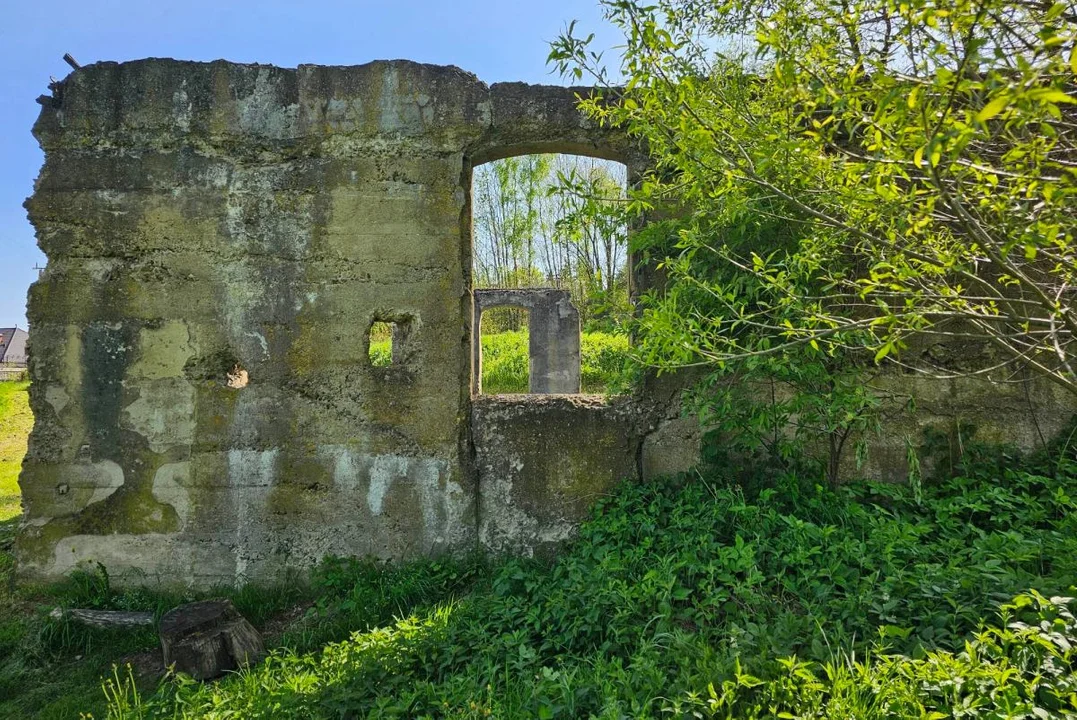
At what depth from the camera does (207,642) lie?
9.93 feet

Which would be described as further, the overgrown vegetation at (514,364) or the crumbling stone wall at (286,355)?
the overgrown vegetation at (514,364)

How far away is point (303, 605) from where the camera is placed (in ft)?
11.9

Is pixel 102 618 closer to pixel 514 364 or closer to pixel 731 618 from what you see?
pixel 731 618

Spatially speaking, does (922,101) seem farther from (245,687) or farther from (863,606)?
(245,687)

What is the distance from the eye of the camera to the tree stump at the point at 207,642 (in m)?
3.00

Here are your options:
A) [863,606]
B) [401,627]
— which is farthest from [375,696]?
[863,606]

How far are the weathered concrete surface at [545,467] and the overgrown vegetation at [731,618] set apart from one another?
0.61ft

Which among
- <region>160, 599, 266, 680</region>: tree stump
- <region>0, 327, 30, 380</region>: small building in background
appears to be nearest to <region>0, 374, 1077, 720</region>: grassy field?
<region>160, 599, 266, 680</region>: tree stump

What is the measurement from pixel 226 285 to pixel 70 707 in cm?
230

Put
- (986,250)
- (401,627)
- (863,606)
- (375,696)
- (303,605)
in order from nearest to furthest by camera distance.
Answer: (986,250), (863,606), (375,696), (401,627), (303,605)

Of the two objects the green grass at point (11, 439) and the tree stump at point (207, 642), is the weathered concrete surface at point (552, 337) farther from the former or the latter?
the tree stump at point (207, 642)

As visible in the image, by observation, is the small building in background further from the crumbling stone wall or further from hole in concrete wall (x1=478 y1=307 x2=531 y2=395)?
the crumbling stone wall

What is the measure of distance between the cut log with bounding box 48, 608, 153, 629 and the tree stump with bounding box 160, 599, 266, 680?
313 mm

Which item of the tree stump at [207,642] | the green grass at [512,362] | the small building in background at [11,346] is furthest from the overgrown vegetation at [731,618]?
the small building in background at [11,346]
